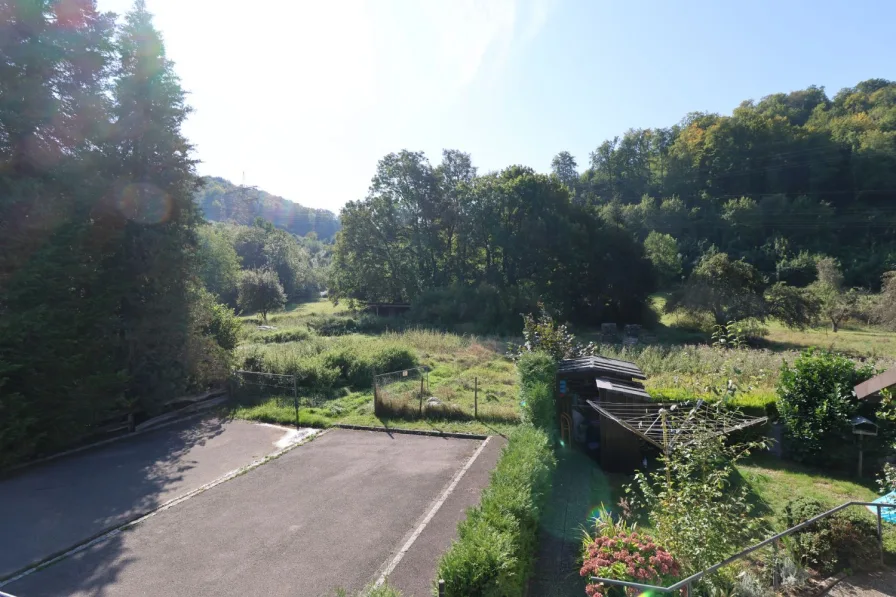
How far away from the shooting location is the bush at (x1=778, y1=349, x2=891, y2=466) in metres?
8.52

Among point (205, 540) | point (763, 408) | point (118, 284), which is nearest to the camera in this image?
point (205, 540)

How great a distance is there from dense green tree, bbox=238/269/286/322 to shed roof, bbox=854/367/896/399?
33.9 metres

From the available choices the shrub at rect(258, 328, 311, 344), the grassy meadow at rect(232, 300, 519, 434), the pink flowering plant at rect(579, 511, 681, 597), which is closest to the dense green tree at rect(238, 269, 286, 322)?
the shrub at rect(258, 328, 311, 344)

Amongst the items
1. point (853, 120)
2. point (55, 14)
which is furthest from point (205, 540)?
point (853, 120)

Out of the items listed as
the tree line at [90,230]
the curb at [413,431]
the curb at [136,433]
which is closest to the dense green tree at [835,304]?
the curb at [413,431]

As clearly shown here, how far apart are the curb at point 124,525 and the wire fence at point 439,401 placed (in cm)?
299

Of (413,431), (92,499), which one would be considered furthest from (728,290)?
(92,499)

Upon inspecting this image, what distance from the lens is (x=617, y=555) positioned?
4355 mm

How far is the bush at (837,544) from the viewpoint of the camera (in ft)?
18.2

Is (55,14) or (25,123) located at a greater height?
(55,14)

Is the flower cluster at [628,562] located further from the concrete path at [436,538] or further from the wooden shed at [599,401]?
the wooden shed at [599,401]

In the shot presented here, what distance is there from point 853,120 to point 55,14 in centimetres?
7073

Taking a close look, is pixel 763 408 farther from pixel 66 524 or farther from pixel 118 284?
pixel 118 284

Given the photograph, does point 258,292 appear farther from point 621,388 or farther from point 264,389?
point 621,388
